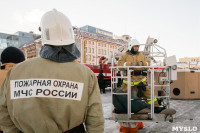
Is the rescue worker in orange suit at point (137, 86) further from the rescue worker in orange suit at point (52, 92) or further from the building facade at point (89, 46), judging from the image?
the building facade at point (89, 46)

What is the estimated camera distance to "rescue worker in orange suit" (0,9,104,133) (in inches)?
49.4

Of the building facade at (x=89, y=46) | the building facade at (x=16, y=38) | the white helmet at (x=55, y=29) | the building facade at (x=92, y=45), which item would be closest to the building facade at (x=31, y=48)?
the building facade at (x=89, y=46)

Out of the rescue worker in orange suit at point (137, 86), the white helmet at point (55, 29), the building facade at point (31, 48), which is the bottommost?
the rescue worker in orange suit at point (137, 86)

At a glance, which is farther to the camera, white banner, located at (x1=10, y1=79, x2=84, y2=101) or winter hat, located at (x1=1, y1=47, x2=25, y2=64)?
winter hat, located at (x1=1, y1=47, x2=25, y2=64)

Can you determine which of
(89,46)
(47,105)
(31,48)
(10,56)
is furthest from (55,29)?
(31,48)

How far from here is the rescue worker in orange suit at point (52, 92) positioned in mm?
1254

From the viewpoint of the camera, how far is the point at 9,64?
223cm

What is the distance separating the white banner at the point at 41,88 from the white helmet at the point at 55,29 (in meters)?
0.32

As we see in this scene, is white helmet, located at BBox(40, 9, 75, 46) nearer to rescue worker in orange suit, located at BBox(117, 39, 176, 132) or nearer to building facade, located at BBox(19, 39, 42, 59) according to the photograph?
rescue worker in orange suit, located at BBox(117, 39, 176, 132)

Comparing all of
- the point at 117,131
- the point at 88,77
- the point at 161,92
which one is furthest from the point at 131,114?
the point at 88,77

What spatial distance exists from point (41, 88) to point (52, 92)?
0.29 ft

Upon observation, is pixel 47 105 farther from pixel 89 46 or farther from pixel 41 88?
pixel 89 46

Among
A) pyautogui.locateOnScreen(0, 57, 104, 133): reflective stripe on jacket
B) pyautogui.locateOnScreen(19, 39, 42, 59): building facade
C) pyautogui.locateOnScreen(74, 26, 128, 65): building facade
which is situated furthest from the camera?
pyautogui.locateOnScreen(19, 39, 42, 59): building facade

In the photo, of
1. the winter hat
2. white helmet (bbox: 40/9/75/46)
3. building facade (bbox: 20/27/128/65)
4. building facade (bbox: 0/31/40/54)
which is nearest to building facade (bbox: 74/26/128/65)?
building facade (bbox: 20/27/128/65)
